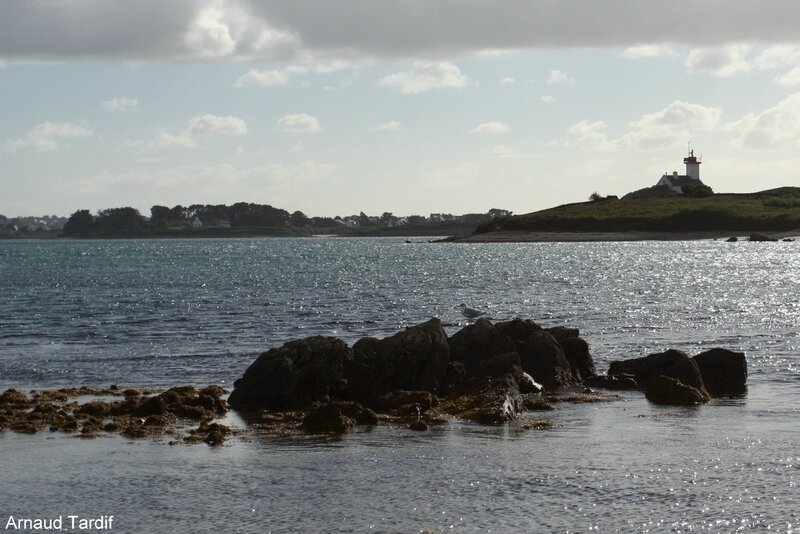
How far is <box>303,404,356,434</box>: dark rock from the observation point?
25.0 meters

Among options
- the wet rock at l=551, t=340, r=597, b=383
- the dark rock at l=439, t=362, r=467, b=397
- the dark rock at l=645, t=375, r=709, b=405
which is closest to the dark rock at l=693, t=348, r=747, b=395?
the dark rock at l=645, t=375, r=709, b=405

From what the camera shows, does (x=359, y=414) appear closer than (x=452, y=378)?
Yes

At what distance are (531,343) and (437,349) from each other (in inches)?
160

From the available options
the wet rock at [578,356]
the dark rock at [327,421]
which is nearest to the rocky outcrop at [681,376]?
the wet rock at [578,356]

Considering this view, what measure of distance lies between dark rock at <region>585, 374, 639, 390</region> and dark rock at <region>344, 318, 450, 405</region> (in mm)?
4954

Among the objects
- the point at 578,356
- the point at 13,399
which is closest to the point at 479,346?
the point at 578,356

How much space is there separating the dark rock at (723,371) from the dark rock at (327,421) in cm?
1162

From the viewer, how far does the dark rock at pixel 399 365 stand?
2947 centimetres

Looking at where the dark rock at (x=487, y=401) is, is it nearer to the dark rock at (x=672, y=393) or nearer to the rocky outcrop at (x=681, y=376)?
the dark rock at (x=672, y=393)

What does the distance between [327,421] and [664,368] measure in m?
11.5

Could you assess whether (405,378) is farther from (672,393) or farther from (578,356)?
(672,393)

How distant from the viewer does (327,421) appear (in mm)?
25172

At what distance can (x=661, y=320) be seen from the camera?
54.8 meters

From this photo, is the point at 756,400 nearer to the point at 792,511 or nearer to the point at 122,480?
the point at 792,511
